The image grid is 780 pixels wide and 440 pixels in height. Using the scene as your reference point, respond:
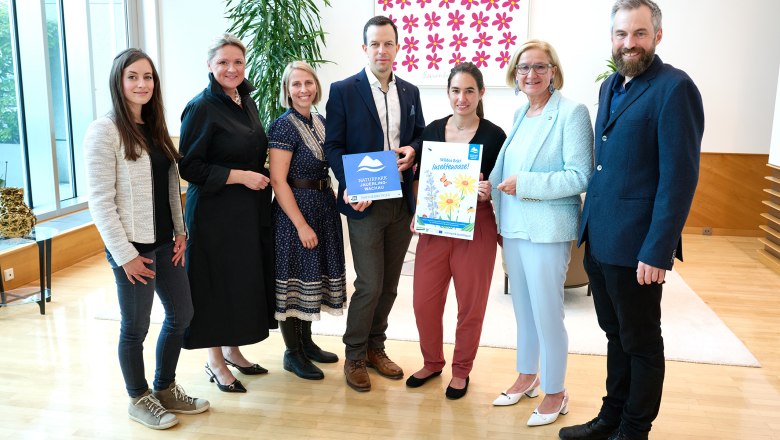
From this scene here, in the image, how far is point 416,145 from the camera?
9.98ft

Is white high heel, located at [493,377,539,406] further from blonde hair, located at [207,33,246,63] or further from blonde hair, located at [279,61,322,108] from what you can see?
blonde hair, located at [207,33,246,63]

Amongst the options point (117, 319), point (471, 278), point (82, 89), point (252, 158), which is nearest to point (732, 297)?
point (471, 278)

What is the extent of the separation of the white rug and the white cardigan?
5.35 ft

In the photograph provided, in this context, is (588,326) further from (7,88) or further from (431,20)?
(7,88)

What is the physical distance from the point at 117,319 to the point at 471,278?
93.9 inches

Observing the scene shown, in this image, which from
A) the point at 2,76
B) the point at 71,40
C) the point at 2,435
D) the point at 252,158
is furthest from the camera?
the point at 71,40

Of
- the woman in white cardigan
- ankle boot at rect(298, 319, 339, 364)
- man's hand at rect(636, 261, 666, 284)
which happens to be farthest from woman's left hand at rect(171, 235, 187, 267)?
man's hand at rect(636, 261, 666, 284)

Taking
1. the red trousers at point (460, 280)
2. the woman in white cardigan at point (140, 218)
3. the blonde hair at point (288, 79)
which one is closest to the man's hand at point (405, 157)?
the red trousers at point (460, 280)

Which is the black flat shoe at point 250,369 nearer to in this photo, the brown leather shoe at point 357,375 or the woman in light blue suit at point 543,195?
the brown leather shoe at point 357,375

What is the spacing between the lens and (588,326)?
4.03 metres

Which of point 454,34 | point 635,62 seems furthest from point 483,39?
point 635,62

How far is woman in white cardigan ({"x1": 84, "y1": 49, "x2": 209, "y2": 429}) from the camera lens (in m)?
2.43

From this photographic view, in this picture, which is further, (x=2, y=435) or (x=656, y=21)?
(x=2, y=435)

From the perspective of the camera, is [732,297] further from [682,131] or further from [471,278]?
[682,131]
